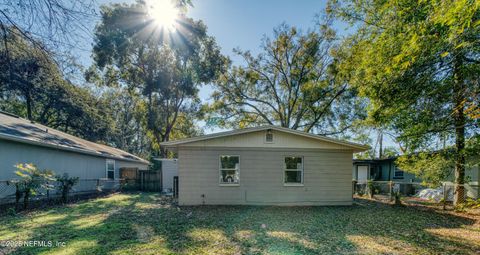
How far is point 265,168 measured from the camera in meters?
10.2

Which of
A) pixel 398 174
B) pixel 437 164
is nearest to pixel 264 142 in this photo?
pixel 437 164

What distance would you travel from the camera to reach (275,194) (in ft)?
33.4

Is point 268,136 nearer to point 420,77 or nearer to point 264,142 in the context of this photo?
point 264,142

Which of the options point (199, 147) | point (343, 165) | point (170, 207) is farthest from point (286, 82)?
→ point (170, 207)

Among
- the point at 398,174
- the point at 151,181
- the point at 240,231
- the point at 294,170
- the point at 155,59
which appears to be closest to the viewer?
the point at 240,231

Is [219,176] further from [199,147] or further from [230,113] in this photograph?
[230,113]

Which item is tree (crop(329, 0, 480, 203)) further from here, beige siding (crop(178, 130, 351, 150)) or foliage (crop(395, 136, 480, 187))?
beige siding (crop(178, 130, 351, 150))

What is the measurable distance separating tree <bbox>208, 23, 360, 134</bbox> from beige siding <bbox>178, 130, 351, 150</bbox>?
1030 centimetres

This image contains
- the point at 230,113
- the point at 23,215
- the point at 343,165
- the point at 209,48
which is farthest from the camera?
the point at 230,113

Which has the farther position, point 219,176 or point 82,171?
point 82,171

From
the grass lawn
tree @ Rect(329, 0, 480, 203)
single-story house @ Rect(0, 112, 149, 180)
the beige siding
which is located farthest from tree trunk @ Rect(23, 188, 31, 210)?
tree @ Rect(329, 0, 480, 203)

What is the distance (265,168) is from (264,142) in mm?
1122

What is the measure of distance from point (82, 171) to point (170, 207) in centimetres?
730

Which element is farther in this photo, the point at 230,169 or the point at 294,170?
the point at 294,170
